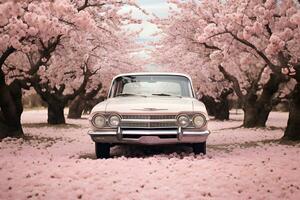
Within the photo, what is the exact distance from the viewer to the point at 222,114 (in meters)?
35.8

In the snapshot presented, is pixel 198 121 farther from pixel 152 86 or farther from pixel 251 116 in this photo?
pixel 251 116

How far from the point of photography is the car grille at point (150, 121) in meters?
9.34

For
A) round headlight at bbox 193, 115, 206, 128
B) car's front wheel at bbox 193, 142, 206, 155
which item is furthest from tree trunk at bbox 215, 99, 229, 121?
round headlight at bbox 193, 115, 206, 128

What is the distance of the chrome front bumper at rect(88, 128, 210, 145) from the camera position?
9.27m

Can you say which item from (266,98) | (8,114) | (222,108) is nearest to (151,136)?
(8,114)

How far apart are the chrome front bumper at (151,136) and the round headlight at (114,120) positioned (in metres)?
0.14

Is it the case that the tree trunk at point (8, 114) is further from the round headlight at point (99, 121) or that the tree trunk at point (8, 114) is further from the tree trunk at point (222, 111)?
the tree trunk at point (222, 111)

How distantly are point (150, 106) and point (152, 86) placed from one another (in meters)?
1.47

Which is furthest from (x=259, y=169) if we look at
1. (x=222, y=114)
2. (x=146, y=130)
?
(x=222, y=114)

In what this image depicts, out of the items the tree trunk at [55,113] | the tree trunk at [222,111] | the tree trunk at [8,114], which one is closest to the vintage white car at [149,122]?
the tree trunk at [8,114]

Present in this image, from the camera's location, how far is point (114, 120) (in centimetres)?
948

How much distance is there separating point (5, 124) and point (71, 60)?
1167 centimetres

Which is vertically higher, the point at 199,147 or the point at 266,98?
the point at 266,98

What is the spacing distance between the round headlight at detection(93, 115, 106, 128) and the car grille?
1.46ft
